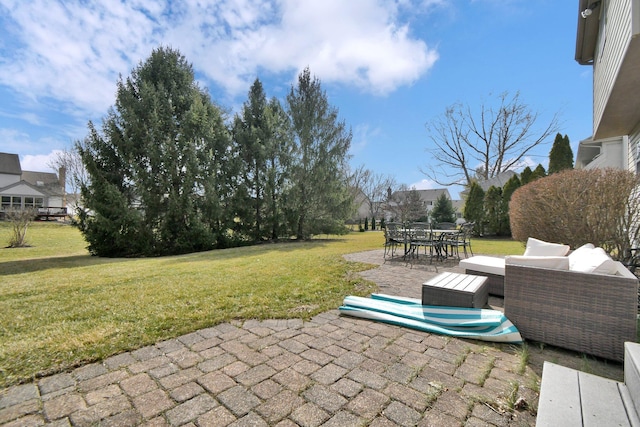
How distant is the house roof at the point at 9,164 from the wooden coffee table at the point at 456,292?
53.0 meters

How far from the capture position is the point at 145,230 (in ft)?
38.7

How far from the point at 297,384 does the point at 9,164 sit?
5359 cm

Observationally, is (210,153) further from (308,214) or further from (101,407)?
(101,407)

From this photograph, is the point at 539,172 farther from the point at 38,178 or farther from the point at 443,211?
the point at 38,178

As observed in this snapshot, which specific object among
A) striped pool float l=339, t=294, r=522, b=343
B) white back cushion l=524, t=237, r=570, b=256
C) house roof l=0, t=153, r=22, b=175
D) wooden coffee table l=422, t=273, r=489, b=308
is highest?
house roof l=0, t=153, r=22, b=175

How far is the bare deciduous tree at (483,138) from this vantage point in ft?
78.0

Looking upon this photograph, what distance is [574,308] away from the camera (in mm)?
2467

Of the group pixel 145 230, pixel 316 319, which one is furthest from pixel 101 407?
pixel 145 230

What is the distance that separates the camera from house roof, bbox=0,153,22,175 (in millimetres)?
36562

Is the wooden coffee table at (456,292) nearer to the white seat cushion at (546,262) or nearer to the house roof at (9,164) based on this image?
the white seat cushion at (546,262)

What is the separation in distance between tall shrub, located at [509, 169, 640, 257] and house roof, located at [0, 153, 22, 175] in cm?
5384

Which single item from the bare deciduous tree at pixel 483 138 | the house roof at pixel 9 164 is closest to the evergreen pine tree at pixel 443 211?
the bare deciduous tree at pixel 483 138

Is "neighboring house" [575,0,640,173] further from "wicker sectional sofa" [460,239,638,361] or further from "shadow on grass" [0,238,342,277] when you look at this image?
"shadow on grass" [0,238,342,277]

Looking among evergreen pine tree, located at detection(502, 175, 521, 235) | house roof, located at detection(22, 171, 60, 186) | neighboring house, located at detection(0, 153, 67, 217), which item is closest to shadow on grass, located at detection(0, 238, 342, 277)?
evergreen pine tree, located at detection(502, 175, 521, 235)
